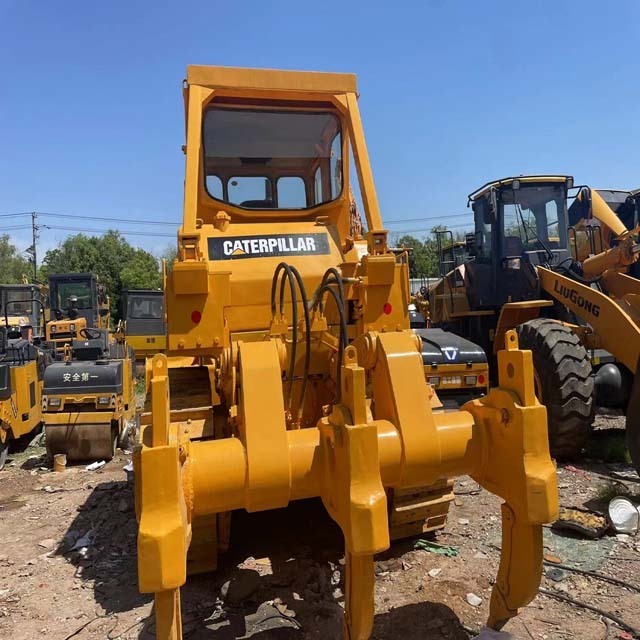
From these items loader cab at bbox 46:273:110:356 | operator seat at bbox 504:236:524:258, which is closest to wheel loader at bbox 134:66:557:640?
operator seat at bbox 504:236:524:258

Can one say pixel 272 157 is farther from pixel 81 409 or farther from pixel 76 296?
pixel 76 296

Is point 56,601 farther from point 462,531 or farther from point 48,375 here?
point 48,375

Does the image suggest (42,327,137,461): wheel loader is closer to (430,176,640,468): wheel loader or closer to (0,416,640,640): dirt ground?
(0,416,640,640): dirt ground

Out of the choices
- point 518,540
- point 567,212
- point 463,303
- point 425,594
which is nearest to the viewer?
point 518,540

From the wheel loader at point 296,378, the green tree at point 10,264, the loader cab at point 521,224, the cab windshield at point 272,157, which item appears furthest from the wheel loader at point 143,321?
the green tree at point 10,264

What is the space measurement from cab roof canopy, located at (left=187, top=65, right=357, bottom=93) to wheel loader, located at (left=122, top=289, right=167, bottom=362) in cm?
1371

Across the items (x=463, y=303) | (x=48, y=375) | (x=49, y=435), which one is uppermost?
(x=463, y=303)

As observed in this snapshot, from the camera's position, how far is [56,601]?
3756mm

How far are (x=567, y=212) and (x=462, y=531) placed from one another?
19.1ft

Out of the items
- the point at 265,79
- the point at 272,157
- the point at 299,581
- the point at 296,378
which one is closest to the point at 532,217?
the point at 272,157

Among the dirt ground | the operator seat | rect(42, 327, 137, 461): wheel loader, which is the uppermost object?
the operator seat

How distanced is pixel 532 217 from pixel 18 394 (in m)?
7.87

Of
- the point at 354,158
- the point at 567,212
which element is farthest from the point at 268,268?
the point at 567,212

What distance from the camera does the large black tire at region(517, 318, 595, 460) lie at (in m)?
5.79
